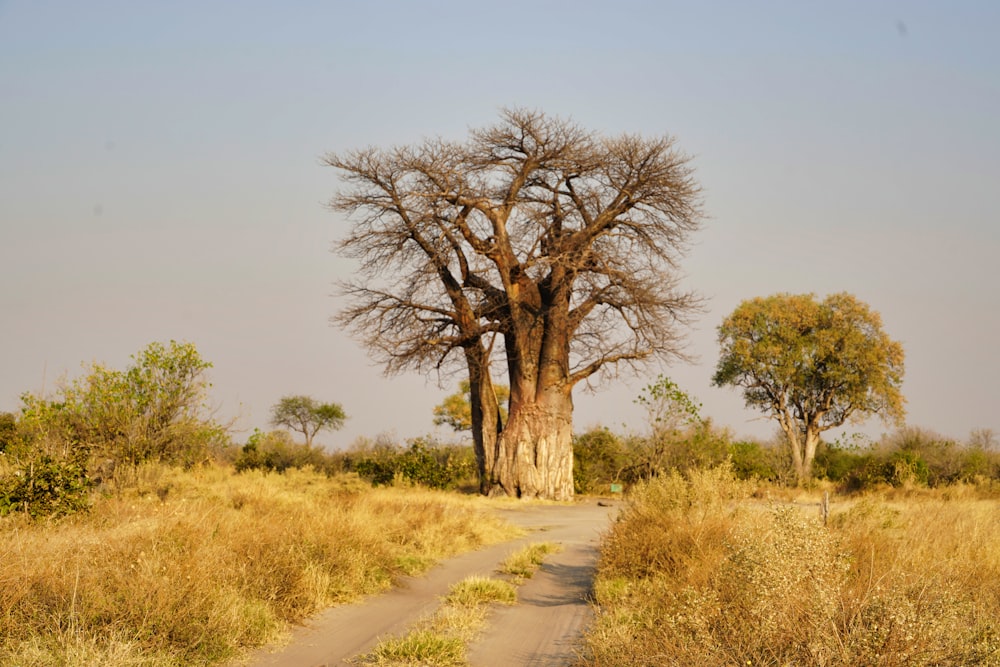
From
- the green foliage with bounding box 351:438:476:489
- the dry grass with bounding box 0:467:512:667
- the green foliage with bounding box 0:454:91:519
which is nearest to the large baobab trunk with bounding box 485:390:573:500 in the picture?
the green foliage with bounding box 351:438:476:489

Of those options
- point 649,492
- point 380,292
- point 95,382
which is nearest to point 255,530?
point 649,492

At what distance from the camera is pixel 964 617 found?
6.06 meters

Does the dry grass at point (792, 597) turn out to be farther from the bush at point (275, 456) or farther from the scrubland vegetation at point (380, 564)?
the bush at point (275, 456)

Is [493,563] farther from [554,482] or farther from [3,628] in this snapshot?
[554,482]

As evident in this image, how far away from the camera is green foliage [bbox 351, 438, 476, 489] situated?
27.7 m

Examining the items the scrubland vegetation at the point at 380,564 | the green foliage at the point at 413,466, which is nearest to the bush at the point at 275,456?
the green foliage at the point at 413,466

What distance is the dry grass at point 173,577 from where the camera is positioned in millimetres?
6340

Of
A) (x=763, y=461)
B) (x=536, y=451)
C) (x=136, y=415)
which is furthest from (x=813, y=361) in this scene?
(x=136, y=415)

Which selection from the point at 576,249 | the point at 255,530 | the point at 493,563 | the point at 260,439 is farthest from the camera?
the point at 260,439

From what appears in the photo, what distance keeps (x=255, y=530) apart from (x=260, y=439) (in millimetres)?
24276

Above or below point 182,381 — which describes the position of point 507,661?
below

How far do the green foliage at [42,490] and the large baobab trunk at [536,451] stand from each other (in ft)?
50.7

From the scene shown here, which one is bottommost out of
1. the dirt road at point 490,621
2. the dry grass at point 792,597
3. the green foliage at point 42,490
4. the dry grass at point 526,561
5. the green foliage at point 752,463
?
the dirt road at point 490,621

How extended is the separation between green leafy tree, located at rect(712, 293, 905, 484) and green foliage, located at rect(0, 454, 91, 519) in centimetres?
3093
